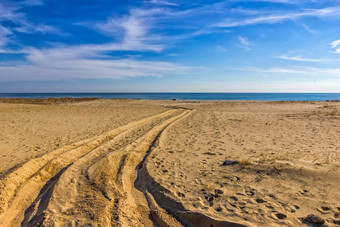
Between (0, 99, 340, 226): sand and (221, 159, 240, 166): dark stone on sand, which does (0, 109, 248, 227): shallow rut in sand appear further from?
(221, 159, 240, 166): dark stone on sand

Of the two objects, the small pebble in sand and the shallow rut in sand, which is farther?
the shallow rut in sand

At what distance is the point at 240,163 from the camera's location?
5969mm

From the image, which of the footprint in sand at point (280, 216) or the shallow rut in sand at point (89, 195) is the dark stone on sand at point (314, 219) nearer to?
the footprint in sand at point (280, 216)

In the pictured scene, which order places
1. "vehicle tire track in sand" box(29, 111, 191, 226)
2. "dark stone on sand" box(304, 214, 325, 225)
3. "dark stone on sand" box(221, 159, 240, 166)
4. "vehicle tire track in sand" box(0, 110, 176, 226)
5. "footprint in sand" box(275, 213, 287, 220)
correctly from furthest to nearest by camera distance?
1. "dark stone on sand" box(221, 159, 240, 166)
2. "vehicle tire track in sand" box(0, 110, 176, 226)
3. "vehicle tire track in sand" box(29, 111, 191, 226)
4. "footprint in sand" box(275, 213, 287, 220)
5. "dark stone on sand" box(304, 214, 325, 225)

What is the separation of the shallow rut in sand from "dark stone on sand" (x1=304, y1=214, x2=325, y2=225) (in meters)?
1.23

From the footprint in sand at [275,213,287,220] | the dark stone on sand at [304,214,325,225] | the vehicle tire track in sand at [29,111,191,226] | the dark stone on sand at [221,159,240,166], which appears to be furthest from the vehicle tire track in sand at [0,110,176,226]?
the dark stone on sand at [304,214,325,225]

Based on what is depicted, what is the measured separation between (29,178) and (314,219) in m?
6.08

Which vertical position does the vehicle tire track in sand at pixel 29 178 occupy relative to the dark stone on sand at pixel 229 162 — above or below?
below

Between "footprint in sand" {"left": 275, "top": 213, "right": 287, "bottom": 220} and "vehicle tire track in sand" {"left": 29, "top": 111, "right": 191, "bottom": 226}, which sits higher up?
"footprint in sand" {"left": 275, "top": 213, "right": 287, "bottom": 220}

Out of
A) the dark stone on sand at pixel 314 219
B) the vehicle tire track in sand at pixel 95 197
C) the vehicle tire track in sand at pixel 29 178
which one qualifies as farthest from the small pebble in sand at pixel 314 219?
the vehicle tire track in sand at pixel 29 178

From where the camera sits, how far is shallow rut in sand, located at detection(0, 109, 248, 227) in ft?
12.3

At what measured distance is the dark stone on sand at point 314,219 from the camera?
11.1ft

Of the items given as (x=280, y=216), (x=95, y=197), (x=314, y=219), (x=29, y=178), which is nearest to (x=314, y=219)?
(x=314, y=219)

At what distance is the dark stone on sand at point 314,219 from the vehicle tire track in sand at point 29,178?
4.84m
